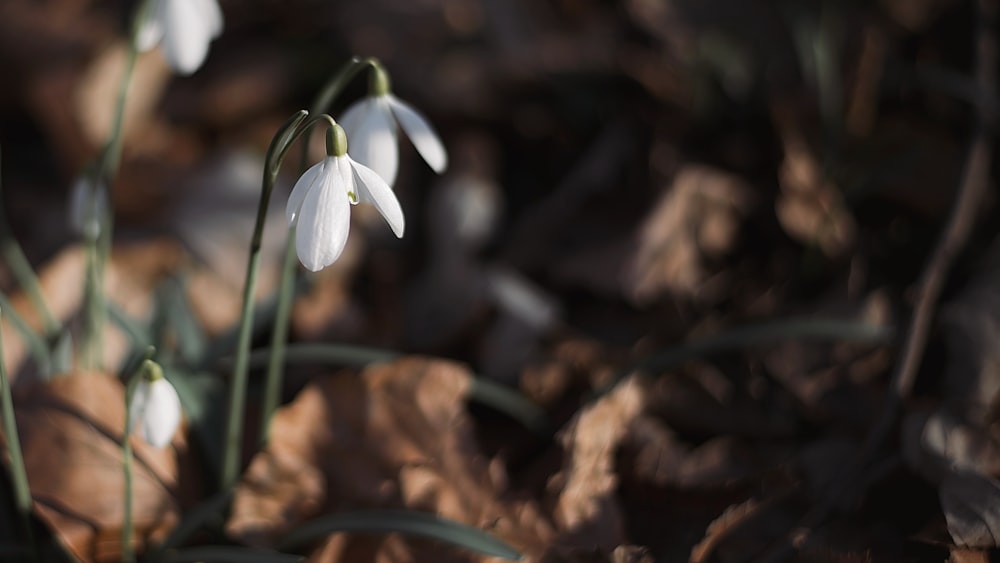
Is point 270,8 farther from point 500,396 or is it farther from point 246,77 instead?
point 500,396

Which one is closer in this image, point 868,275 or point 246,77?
point 868,275

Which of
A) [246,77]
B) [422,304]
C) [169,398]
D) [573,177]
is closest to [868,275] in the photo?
[573,177]

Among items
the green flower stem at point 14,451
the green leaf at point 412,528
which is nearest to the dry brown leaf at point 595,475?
the green leaf at point 412,528

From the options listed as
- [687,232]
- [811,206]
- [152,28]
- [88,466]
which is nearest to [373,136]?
[152,28]

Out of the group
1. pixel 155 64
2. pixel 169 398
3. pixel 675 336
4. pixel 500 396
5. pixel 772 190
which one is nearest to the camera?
pixel 169 398

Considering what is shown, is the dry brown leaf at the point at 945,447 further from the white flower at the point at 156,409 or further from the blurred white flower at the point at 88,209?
the blurred white flower at the point at 88,209

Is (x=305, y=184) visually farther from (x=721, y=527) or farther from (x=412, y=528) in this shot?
(x=721, y=527)
